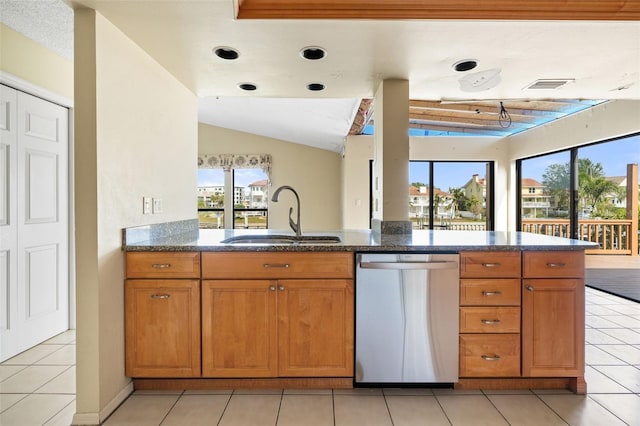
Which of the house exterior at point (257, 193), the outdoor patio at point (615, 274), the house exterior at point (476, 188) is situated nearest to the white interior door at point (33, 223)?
the house exterior at point (257, 193)

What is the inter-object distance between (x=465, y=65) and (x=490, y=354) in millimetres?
1847

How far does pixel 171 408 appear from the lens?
1.88 meters

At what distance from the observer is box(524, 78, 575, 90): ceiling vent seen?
8.70 ft

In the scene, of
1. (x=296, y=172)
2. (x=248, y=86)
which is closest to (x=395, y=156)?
(x=248, y=86)

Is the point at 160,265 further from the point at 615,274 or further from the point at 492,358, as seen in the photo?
the point at 615,274

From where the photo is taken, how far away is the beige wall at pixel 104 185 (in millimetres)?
1735

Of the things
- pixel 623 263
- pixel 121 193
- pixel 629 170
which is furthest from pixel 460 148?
pixel 121 193

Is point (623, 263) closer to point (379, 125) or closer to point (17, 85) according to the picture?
point (379, 125)

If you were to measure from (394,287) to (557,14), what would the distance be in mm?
1666

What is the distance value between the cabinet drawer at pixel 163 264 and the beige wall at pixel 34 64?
172 cm

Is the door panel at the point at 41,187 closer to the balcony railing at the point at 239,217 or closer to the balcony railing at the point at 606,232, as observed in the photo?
the balcony railing at the point at 239,217

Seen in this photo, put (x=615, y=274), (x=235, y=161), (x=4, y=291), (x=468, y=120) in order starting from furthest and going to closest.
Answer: (x=235, y=161) < (x=468, y=120) < (x=615, y=274) < (x=4, y=291)

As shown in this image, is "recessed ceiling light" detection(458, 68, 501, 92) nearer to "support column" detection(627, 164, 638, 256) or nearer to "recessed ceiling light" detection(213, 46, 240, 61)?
"recessed ceiling light" detection(213, 46, 240, 61)

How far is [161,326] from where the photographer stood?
1962 mm
